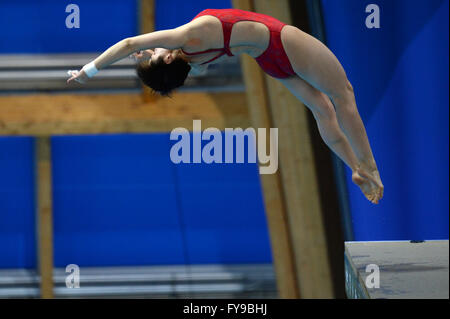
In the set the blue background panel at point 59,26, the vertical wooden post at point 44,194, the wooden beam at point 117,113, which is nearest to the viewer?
the wooden beam at point 117,113

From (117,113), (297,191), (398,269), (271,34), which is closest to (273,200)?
(297,191)

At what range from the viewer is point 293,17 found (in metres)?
5.25

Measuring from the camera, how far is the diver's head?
344 centimetres

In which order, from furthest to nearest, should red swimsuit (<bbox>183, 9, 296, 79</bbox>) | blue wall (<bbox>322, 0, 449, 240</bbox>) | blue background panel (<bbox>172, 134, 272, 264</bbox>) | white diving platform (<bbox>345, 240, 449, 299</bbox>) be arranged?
blue background panel (<bbox>172, 134, 272, 264</bbox>)
blue wall (<bbox>322, 0, 449, 240</bbox>)
red swimsuit (<bbox>183, 9, 296, 79</bbox>)
white diving platform (<bbox>345, 240, 449, 299</bbox>)

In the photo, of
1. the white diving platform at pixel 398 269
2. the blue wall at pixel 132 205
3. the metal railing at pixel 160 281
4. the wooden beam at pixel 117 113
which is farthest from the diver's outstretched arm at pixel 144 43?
the metal railing at pixel 160 281

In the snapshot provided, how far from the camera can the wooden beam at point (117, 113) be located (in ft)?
20.5

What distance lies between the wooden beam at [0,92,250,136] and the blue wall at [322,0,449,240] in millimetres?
1434

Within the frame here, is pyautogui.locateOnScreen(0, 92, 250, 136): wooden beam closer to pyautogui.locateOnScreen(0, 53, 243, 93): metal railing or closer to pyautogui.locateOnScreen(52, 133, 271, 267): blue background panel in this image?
pyautogui.locateOnScreen(0, 53, 243, 93): metal railing

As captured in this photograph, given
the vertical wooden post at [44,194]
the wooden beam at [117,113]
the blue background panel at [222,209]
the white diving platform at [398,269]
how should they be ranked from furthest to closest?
the blue background panel at [222,209]
the vertical wooden post at [44,194]
the wooden beam at [117,113]
the white diving platform at [398,269]

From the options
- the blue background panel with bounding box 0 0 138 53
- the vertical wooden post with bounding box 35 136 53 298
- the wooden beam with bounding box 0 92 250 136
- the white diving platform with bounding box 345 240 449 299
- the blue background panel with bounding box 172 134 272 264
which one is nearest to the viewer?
the white diving platform with bounding box 345 240 449 299

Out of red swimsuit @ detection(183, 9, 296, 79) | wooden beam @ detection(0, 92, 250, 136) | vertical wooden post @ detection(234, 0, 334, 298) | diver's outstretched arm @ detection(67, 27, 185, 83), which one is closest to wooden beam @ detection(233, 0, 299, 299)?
vertical wooden post @ detection(234, 0, 334, 298)

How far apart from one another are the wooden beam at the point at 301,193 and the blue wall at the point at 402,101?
0.56 m

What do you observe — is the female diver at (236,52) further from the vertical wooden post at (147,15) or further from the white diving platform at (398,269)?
the vertical wooden post at (147,15)
